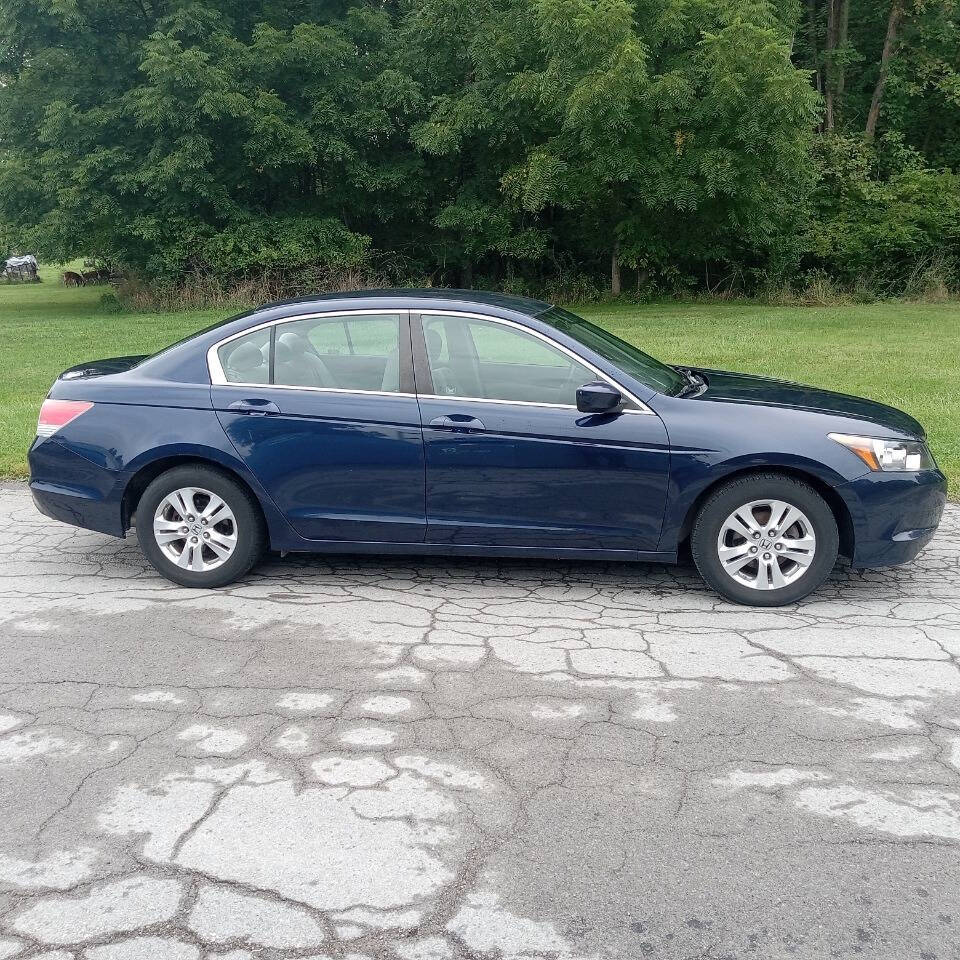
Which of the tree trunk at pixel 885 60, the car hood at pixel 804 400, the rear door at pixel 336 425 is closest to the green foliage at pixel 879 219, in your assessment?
the tree trunk at pixel 885 60

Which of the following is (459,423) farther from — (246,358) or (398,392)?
(246,358)

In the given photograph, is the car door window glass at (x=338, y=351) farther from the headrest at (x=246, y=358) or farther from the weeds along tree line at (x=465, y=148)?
the weeds along tree line at (x=465, y=148)

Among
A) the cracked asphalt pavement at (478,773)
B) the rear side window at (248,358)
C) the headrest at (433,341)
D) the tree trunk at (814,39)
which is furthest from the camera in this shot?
the tree trunk at (814,39)

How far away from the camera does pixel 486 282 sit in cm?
3250

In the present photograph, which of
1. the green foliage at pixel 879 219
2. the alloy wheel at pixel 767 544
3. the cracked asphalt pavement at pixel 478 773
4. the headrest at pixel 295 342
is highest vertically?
the green foliage at pixel 879 219

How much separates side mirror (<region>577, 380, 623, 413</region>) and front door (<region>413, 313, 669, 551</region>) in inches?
3.0

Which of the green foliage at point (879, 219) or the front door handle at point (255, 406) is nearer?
the front door handle at point (255, 406)

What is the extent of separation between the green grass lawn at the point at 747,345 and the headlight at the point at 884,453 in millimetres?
2638

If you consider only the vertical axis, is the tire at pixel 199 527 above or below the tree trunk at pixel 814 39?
below

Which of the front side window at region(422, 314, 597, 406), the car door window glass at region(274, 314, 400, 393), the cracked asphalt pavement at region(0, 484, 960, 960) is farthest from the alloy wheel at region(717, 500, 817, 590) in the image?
the car door window glass at region(274, 314, 400, 393)

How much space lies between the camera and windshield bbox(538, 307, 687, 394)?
5.83 m

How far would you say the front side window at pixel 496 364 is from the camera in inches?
223

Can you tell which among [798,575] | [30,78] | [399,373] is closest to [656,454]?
[798,575]

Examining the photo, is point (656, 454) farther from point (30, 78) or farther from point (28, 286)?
point (28, 286)
